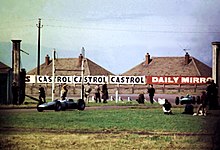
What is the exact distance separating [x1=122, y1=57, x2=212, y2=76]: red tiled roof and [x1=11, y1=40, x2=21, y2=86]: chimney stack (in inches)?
31.0

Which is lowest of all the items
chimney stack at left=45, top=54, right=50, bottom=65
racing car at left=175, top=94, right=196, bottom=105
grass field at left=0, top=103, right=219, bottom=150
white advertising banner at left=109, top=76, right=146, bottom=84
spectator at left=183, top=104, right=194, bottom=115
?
grass field at left=0, top=103, right=219, bottom=150

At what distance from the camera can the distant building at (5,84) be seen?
19.8ft

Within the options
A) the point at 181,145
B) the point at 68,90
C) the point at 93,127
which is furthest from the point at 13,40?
the point at 181,145

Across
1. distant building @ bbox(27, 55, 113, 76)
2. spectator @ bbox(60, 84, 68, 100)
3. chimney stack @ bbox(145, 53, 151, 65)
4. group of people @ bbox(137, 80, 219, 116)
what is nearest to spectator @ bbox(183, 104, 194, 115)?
group of people @ bbox(137, 80, 219, 116)

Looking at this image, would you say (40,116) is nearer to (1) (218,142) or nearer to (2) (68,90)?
(2) (68,90)

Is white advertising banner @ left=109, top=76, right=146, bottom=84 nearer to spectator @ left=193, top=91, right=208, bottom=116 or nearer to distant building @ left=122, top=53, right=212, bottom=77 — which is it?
distant building @ left=122, top=53, right=212, bottom=77

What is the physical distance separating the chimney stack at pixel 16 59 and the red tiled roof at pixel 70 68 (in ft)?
0.47

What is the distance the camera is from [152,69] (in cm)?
599

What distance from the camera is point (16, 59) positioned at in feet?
19.9

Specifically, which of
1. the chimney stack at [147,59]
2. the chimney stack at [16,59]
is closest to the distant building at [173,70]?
the chimney stack at [147,59]

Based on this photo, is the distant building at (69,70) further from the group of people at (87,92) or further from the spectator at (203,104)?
the spectator at (203,104)

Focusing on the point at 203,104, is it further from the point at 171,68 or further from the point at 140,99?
the point at 140,99

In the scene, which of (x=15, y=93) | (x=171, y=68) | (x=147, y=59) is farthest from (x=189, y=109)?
(x=15, y=93)

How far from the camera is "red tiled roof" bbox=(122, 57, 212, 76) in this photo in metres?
5.73
